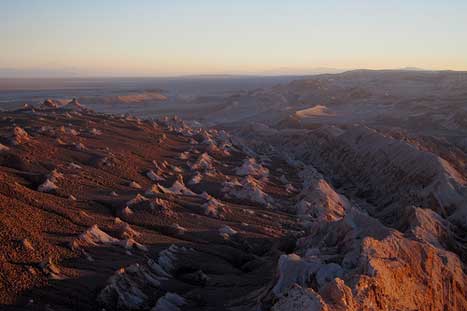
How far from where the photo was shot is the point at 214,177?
29594mm

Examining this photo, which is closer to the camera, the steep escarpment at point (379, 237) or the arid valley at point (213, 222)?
the steep escarpment at point (379, 237)

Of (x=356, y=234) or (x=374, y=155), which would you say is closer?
(x=356, y=234)

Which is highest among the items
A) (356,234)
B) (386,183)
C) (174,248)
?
(356,234)

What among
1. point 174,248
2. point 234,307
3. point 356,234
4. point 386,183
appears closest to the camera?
point 234,307

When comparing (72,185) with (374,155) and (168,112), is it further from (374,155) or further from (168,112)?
→ (168,112)

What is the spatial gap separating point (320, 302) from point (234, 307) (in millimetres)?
3644

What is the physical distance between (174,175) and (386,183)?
12.9 m

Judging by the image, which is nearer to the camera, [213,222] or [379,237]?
[379,237]

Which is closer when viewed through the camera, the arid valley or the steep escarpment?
the steep escarpment

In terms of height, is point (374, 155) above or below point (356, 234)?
below

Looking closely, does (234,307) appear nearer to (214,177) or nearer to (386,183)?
(214,177)

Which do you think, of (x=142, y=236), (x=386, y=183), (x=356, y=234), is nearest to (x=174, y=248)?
(x=142, y=236)

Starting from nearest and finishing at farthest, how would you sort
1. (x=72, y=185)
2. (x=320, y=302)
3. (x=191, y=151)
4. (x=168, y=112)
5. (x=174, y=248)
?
(x=320, y=302), (x=174, y=248), (x=72, y=185), (x=191, y=151), (x=168, y=112)

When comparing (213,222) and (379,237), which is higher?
(379,237)
